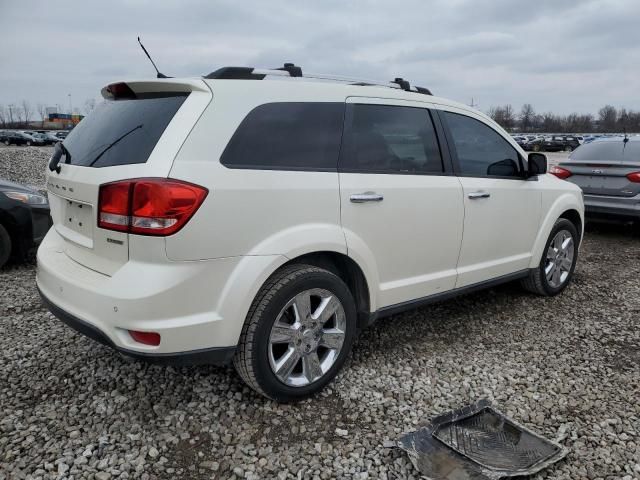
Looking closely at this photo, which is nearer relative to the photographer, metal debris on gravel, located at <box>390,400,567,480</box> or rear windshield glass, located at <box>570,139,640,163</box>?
metal debris on gravel, located at <box>390,400,567,480</box>

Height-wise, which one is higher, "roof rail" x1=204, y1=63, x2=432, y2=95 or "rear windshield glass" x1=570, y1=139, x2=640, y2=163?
"roof rail" x1=204, y1=63, x2=432, y2=95

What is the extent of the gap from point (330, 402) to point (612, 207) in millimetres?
5897

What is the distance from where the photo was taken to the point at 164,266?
239 centimetres

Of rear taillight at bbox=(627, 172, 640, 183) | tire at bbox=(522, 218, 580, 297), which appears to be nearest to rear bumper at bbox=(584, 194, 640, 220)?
rear taillight at bbox=(627, 172, 640, 183)

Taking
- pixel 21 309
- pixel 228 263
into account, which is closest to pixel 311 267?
pixel 228 263

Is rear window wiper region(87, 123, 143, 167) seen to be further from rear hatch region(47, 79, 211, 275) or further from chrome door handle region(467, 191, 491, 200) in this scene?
chrome door handle region(467, 191, 491, 200)

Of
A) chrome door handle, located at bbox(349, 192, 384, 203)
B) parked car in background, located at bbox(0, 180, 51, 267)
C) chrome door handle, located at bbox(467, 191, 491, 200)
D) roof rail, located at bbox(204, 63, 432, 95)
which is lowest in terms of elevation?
parked car in background, located at bbox(0, 180, 51, 267)

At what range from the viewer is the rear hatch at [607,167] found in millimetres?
7031

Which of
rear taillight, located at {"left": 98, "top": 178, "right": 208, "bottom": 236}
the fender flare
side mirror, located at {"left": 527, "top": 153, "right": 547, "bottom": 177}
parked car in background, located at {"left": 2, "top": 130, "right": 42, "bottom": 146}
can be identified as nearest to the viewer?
rear taillight, located at {"left": 98, "top": 178, "right": 208, "bottom": 236}

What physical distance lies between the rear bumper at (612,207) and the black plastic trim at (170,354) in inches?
252

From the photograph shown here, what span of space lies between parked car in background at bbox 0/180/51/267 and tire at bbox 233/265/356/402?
3824mm

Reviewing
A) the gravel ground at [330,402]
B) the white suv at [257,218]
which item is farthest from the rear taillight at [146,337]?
the gravel ground at [330,402]

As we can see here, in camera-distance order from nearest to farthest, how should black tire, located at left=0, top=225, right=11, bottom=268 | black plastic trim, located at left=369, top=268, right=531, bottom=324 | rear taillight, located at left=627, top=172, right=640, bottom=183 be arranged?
black plastic trim, located at left=369, top=268, right=531, bottom=324 → black tire, located at left=0, top=225, right=11, bottom=268 → rear taillight, located at left=627, top=172, right=640, bottom=183

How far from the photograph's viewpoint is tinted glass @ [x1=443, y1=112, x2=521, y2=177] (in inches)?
150
